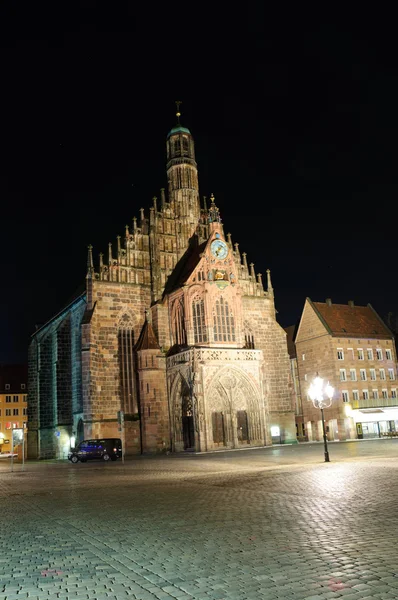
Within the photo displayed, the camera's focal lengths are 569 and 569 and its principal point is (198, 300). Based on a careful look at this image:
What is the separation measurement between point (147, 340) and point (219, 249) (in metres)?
10.0

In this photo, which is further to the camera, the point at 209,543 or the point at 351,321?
the point at 351,321

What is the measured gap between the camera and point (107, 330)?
157 ft

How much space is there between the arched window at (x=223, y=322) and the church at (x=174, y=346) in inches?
3.6

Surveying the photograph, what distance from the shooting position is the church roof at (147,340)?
47.5 meters

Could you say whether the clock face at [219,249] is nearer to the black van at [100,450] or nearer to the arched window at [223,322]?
the arched window at [223,322]

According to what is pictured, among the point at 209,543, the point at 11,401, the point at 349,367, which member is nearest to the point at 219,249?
the point at 349,367

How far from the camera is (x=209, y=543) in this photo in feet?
31.0

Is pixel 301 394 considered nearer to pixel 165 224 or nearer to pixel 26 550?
pixel 165 224

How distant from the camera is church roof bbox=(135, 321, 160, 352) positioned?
47500 mm

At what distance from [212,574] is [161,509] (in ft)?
20.7

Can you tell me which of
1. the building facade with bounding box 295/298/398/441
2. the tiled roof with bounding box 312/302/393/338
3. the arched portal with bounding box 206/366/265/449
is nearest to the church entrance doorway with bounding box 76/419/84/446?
the arched portal with bounding box 206/366/265/449

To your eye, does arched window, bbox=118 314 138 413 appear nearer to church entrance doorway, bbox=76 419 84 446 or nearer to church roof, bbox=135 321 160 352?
church roof, bbox=135 321 160 352

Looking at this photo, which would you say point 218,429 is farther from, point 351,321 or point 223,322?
point 351,321

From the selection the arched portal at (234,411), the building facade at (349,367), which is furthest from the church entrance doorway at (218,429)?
the building facade at (349,367)
